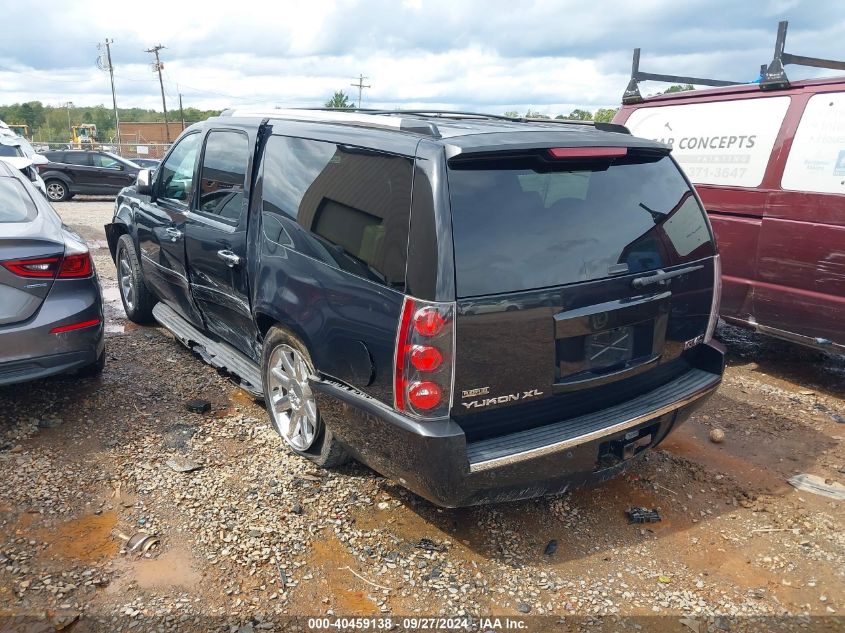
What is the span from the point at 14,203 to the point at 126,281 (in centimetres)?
197

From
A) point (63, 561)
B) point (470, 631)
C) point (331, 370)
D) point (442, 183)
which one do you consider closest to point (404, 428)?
point (331, 370)

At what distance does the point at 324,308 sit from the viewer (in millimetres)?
3057

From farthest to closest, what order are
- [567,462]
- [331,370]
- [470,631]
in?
[331,370]
[567,462]
[470,631]

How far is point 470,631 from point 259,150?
2.83 m

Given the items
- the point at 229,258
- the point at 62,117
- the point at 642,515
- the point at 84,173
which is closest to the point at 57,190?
the point at 84,173

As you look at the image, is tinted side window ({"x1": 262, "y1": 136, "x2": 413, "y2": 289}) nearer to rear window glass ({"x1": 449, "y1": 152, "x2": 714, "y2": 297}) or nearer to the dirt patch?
rear window glass ({"x1": 449, "y1": 152, "x2": 714, "y2": 297})

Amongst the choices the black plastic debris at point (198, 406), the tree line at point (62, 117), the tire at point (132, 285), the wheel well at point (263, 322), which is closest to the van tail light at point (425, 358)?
the wheel well at point (263, 322)

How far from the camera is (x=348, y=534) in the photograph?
10.2 ft

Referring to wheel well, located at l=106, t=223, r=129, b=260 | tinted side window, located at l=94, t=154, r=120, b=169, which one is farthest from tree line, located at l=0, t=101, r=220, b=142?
wheel well, located at l=106, t=223, r=129, b=260

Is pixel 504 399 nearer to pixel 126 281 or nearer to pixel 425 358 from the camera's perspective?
pixel 425 358

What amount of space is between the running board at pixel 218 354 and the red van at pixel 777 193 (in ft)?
12.8

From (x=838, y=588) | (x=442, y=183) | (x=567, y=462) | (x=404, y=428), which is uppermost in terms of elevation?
(x=442, y=183)

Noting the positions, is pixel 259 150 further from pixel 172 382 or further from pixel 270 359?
pixel 172 382

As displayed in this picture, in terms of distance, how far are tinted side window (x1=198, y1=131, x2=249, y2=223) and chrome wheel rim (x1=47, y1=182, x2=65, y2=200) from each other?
1695 cm
